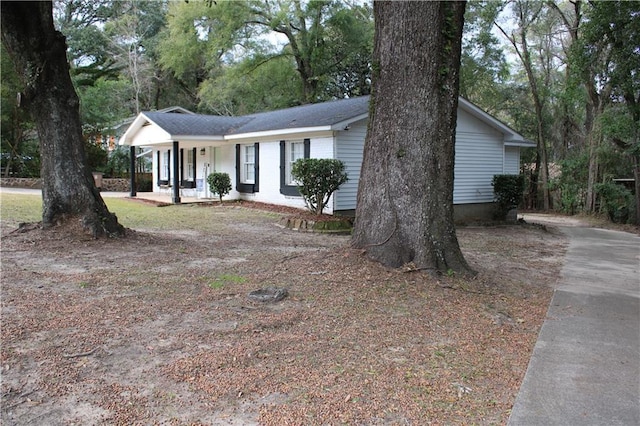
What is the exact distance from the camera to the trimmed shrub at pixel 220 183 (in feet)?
59.0

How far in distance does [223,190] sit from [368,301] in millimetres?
13488

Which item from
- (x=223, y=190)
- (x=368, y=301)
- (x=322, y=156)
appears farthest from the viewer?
(x=223, y=190)

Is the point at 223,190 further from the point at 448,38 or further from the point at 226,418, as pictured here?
the point at 226,418

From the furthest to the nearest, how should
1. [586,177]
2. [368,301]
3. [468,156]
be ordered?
1. [586,177]
2. [468,156]
3. [368,301]

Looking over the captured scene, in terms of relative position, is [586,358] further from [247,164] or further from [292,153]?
[247,164]

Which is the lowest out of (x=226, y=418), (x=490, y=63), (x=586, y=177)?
(x=226, y=418)

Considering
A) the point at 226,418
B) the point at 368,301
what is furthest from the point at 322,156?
the point at 226,418

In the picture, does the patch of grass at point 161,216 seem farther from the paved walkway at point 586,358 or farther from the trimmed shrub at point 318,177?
the paved walkway at point 586,358

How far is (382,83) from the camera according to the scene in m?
6.47

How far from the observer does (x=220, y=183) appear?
18.0 metres

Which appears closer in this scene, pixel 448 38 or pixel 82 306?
pixel 82 306

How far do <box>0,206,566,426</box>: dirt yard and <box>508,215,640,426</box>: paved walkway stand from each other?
0.16 m

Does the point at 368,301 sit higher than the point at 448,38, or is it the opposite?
the point at 448,38

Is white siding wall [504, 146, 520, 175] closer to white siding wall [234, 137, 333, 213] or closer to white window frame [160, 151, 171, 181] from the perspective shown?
white siding wall [234, 137, 333, 213]
